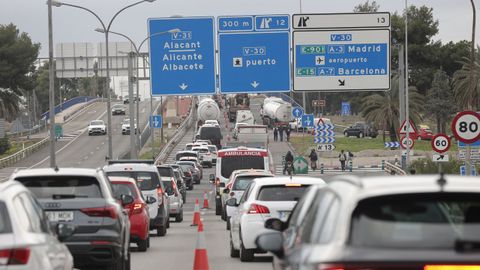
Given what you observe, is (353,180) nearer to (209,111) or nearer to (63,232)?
(63,232)

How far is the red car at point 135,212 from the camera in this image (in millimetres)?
22109

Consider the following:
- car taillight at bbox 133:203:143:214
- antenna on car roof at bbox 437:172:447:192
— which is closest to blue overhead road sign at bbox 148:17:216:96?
car taillight at bbox 133:203:143:214

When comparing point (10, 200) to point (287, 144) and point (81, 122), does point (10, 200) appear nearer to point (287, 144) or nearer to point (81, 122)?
point (287, 144)

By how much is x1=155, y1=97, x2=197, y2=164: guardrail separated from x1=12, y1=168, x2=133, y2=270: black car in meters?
56.2

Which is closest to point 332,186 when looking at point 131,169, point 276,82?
point 131,169

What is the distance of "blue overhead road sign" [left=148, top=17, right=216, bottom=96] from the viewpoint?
155 feet

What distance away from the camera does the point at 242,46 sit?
154 ft

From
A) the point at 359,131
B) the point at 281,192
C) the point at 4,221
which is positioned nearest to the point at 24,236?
the point at 4,221

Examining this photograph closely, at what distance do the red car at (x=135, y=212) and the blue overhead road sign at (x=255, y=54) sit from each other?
79.0 feet

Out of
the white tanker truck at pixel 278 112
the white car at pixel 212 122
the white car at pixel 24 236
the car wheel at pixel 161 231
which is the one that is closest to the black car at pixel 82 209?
the white car at pixel 24 236

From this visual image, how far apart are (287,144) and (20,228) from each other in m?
85.2

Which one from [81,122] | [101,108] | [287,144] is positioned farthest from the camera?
[101,108]

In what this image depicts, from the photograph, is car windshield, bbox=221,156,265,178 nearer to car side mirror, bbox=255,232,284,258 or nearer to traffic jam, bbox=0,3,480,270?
traffic jam, bbox=0,3,480,270

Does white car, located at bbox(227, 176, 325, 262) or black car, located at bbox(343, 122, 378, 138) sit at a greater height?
white car, located at bbox(227, 176, 325, 262)
